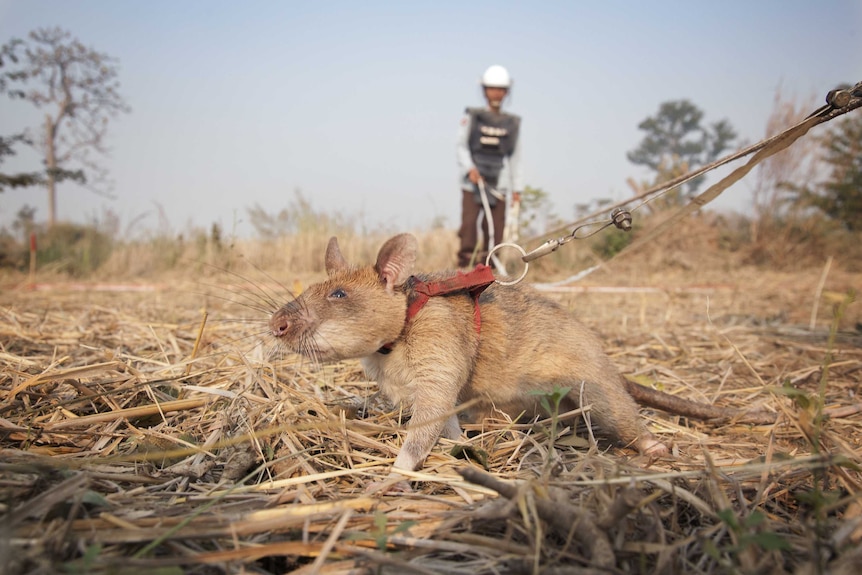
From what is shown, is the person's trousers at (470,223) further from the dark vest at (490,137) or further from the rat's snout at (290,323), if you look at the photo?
the rat's snout at (290,323)

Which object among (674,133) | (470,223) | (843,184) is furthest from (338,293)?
(674,133)

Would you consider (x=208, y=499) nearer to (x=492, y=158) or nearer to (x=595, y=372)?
(x=595, y=372)

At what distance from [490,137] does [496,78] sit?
1.08 m

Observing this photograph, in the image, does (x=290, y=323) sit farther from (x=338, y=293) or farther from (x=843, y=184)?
Result: (x=843, y=184)

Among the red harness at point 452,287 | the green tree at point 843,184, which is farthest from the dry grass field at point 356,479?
the green tree at point 843,184

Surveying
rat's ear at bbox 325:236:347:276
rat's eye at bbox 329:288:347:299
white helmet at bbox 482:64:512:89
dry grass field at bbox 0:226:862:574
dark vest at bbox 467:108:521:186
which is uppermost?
white helmet at bbox 482:64:512:89

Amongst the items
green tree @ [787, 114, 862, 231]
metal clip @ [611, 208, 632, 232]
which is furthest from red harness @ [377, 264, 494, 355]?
green tree @ [787, 114, 862, 231]

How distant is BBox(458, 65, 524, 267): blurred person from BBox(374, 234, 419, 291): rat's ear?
6.30 metres

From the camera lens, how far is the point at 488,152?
30.4 ft

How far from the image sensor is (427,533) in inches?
65.8

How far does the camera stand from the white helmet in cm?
912

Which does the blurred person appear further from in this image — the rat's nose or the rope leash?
the rat's nose

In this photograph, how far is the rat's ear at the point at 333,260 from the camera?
2.99m

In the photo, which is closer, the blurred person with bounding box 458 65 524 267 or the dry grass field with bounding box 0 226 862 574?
the dry grass field with bounding box 0 226 862 574
